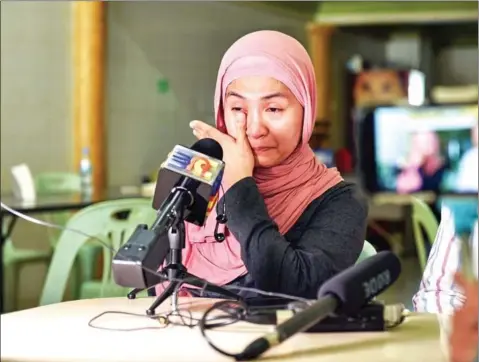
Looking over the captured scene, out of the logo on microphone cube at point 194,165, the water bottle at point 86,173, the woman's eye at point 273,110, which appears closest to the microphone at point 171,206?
the logo on microphone cube at point 194,165

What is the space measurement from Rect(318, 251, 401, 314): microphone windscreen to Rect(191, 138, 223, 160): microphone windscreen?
20cm

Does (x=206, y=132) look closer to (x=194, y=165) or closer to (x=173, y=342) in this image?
(x=194, y=165)

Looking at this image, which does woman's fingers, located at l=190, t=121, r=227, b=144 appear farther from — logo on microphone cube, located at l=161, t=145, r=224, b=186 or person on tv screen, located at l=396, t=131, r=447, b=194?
person on tv screen, located at l=396, t=131, r=447, b=194

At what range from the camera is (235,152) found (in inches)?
36.1

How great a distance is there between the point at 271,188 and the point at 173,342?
272 millimetres

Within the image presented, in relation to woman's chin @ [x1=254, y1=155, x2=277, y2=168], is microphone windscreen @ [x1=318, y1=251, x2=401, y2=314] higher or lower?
lower

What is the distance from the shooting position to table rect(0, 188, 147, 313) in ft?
8.40

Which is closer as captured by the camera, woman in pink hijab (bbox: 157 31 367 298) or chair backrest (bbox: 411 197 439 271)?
woman in pink hijab (bbox: 157 31 367 298)

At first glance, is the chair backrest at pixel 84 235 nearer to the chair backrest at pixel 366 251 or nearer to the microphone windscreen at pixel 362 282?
the chair backrest at pixel 366 251

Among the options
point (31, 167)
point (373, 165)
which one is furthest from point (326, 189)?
point (31, 167)

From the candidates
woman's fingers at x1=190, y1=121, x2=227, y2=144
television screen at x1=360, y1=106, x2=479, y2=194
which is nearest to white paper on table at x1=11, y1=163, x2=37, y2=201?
television screen at x1=360, y1=106, x2=479, y2=194

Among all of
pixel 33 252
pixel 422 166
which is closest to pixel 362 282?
pixel 422 166

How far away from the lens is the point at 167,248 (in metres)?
0.79

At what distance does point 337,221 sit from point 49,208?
1794 millimetres
